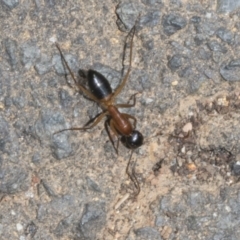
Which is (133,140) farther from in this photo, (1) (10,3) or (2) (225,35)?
(1) (10,3)

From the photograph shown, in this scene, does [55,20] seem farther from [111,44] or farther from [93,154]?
[93,154]

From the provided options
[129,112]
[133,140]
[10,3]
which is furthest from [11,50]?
[133,140]

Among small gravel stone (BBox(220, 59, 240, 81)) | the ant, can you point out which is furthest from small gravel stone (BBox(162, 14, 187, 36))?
small gravel stone (BBox(220, 59, 240, 81))

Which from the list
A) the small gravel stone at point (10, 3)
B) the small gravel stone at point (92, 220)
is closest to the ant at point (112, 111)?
the small gravel stone at point (92, 220)

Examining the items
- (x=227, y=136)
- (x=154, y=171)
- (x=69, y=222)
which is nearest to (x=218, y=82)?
(x=227, y=136)

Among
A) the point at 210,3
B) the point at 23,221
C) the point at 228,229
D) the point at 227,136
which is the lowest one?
the point at 228,229

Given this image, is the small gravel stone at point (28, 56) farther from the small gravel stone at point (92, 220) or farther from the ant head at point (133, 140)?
the small gravel stone at point (92, 220)
